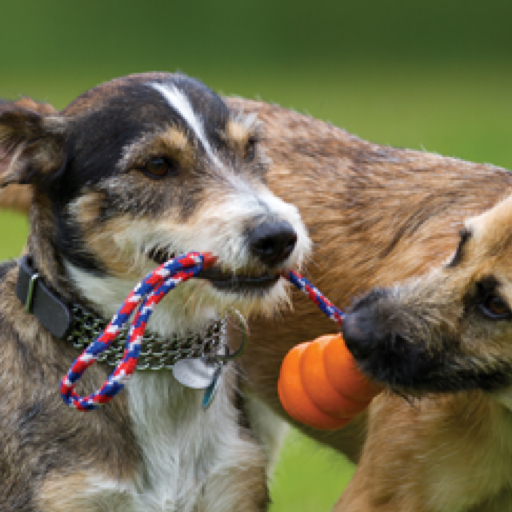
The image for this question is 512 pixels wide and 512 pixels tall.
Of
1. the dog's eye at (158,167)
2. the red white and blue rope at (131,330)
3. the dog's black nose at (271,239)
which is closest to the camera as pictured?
the red white and blue rope at (131,330)

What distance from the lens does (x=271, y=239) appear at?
3.28 m

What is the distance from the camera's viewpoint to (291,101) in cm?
1587

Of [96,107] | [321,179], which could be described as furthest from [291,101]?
[96,107]

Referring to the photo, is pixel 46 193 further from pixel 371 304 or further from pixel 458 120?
pixel 458 120

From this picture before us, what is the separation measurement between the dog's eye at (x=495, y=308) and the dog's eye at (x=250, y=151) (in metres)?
1.22

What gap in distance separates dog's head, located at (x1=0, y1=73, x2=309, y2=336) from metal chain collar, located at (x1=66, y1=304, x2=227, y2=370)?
0.07 metres

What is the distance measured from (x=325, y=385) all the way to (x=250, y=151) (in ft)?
3.51

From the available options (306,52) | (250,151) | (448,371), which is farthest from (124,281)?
(306,52)

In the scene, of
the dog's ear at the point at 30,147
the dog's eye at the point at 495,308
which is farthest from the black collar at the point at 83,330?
the dog's eye at the point at 495,308

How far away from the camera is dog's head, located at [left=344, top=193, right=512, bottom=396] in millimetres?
3172

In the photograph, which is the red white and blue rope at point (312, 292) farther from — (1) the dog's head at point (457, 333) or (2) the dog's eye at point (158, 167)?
(2) the dog's eye at point (158, 167)

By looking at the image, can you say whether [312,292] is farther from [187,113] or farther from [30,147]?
[30,147]

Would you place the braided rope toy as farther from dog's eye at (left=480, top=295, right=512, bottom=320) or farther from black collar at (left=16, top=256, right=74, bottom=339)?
dog's eye at (left=480, top=295, right=512, bottom=320)

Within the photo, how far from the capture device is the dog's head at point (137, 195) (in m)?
3.43
